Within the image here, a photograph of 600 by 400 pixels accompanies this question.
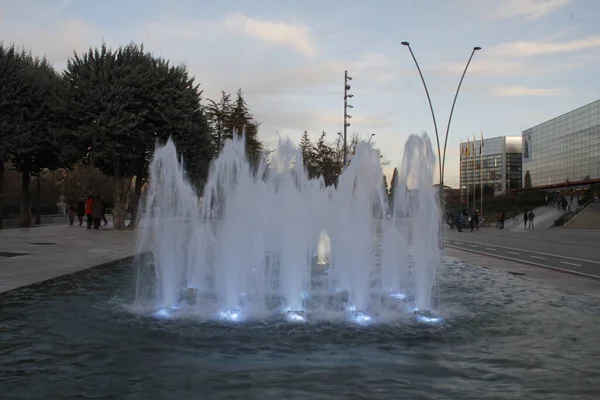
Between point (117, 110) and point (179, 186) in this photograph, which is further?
point (117, 110)

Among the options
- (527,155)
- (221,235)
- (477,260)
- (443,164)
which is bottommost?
(477,260)

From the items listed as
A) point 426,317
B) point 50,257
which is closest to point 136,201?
point 50,257

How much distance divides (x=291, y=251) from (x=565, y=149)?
10170 cm

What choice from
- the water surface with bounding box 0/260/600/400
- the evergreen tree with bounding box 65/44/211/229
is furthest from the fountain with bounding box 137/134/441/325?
the evergreen tree with bounding box 65/44/211/229

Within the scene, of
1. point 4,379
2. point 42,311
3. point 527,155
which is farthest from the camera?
point 527,155

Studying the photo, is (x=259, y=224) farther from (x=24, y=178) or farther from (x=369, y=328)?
(x=24, y=178)

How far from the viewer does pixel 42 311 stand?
26.7 feet

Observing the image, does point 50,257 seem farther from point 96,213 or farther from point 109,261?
point 96,213

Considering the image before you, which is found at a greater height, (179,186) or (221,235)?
(179,186)

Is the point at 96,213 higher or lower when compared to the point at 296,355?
higher

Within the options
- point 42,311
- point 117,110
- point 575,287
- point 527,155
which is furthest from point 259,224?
point 527,155

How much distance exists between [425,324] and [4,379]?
205 inches

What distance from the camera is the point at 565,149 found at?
98.9m

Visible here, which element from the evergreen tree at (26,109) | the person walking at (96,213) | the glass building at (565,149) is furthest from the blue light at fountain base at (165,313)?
the glass building at (565,149)
